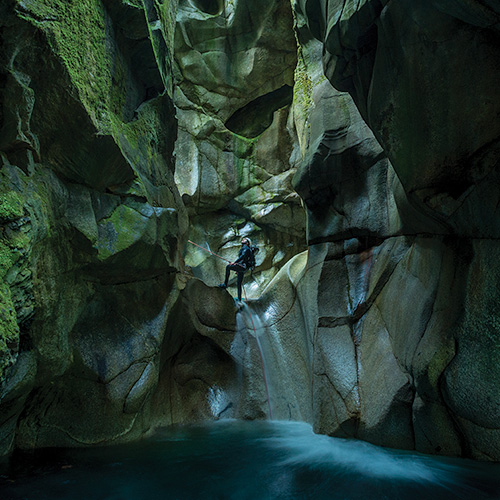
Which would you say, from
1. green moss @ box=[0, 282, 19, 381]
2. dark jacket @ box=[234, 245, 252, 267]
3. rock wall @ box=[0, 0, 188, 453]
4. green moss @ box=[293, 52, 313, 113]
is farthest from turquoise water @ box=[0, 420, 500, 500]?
green moss @ box=[293, 52, 313, 113]

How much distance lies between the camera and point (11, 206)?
3.19 meters

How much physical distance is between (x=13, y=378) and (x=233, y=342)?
431 centimetres

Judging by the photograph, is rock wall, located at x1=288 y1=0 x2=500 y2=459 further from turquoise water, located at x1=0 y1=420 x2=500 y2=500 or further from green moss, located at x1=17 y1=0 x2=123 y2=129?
green moss, located at x1=17 y1=0 x2=123 y2=129

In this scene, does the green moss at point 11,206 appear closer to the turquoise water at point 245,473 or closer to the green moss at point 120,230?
the green moss at point 120,230

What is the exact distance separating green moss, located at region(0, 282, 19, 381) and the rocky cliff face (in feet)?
0.08

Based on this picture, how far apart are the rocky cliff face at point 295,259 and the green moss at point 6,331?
2cm

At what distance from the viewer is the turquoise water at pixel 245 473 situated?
3.65m

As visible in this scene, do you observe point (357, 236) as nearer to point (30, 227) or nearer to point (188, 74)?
point (30, 227)

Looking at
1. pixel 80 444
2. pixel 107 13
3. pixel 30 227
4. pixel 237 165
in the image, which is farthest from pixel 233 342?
pixel 237 165

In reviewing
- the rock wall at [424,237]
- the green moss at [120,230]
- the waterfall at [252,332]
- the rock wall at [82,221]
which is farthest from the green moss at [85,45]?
the waterfall at [252,332]

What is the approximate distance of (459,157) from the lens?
3.48m

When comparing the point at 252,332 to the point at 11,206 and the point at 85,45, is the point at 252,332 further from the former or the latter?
the point at 85,45

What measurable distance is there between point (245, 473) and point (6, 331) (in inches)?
122

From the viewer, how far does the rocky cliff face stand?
11.2 ft
